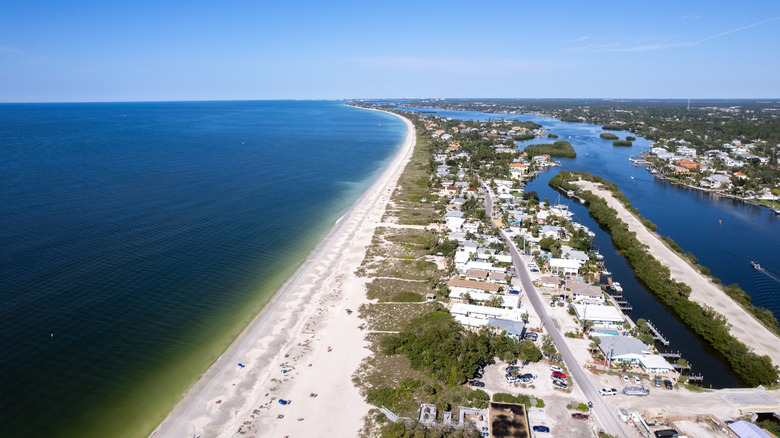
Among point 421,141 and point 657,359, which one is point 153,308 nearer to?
point 657,359

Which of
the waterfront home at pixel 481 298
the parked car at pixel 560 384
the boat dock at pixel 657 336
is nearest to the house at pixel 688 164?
the boat dock at pixel 657 336

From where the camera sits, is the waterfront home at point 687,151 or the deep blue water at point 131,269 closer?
the deep blue water at point 131,269

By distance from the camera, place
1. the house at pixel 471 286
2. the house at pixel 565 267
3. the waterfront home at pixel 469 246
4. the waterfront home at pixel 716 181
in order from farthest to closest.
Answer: the waterfront home at pixel 716 181 < the waterfront home at pixel 469 246 < the house at pixel 565 267 < the house at pixel 471 286

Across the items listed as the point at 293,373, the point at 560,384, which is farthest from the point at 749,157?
the point at 293,373

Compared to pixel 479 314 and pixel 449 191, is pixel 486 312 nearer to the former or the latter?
pixel 479 314

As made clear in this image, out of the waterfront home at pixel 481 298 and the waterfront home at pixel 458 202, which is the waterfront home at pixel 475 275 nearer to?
the waterfront home at pixel 481 298

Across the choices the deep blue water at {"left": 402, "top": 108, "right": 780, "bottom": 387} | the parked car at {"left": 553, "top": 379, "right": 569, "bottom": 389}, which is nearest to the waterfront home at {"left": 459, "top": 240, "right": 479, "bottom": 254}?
the deep blue water at {"left": 402, "top": 108, "right": 780, "bottom": 387}
